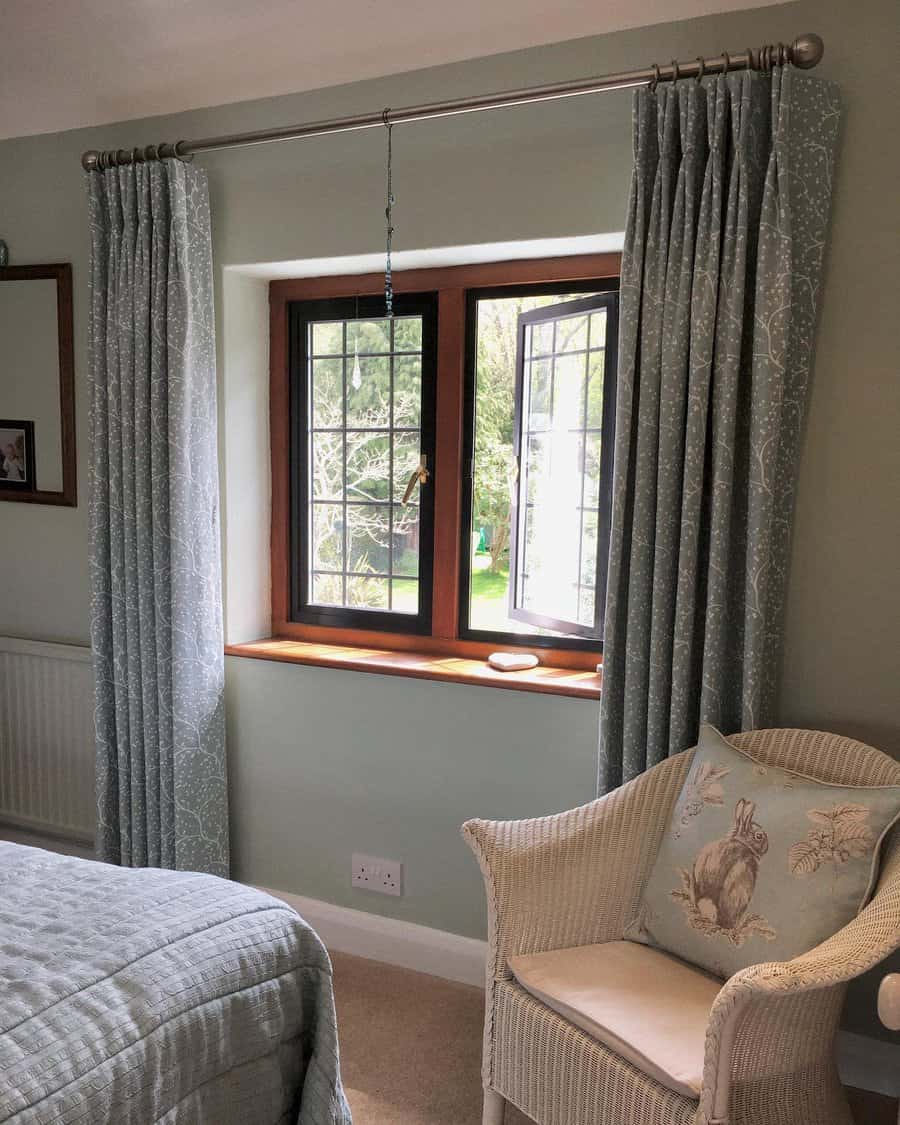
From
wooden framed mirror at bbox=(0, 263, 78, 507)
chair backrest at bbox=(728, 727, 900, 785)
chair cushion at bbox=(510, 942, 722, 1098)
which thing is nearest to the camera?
chair cushion at bbox=(510, 942, 722, 1098)

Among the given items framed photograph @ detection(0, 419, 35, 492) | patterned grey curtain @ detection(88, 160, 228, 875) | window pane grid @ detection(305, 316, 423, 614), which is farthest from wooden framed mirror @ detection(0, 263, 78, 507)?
window pane grid @ detection(305, 316, 423, 614)

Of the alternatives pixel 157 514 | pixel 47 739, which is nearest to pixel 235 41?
pixel 157 514

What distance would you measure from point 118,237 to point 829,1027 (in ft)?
8.76

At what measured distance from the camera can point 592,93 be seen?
235 centimetres

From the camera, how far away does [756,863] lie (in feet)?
6.24

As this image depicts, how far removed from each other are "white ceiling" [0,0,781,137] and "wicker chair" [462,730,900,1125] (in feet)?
5.72

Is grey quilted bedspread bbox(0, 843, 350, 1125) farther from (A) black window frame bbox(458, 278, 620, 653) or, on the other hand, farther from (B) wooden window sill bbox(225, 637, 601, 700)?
(A) black window frame bbox(458, 278, 620, 653)

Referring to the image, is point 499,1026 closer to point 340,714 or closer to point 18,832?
point 340,714

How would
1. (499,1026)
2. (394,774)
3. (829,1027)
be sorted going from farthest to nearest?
(394,774) < (499,1026) < (829,1027)

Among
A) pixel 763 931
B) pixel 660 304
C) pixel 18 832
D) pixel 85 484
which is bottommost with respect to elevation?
pixel 18 832

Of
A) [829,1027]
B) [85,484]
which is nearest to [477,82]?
[85,484]

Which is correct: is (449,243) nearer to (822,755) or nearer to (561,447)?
(561,447)

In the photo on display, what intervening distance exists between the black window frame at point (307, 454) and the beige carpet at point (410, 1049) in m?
0.99

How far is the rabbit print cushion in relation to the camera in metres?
1.81
